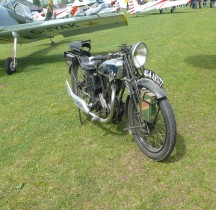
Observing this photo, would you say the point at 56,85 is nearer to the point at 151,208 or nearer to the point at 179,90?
the point at 179,90

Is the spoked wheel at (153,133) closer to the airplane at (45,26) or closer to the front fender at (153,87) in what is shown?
the front fender at (153,87)

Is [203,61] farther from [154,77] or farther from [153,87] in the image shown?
[153,87]

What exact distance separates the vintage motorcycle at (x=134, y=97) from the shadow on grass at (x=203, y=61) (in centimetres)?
394

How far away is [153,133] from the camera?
11.4 ft

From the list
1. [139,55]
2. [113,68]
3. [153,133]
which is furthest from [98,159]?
[139,55]

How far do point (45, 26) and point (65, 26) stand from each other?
0.67m

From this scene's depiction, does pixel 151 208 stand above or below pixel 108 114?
below

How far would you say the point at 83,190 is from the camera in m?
2.98

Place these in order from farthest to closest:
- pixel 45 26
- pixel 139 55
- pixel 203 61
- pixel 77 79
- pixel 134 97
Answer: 1. pixel 45 26
2. pixel 203 61
3. pixel 77 79
4. pixel 134 97
5. pixel 139 55

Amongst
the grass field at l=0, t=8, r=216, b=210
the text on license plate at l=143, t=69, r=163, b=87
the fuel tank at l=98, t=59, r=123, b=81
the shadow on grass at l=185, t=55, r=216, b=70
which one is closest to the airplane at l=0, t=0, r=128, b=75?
the shadow on grass at l=185, t=55, r=216, b=70

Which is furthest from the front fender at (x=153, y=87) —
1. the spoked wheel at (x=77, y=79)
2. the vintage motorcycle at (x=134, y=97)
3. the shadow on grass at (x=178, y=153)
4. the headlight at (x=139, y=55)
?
the spoked wheel at (x=77, y=79)

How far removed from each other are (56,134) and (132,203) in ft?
6.57

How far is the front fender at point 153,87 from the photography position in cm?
293

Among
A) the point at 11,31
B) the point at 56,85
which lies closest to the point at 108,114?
the point at 56,85
